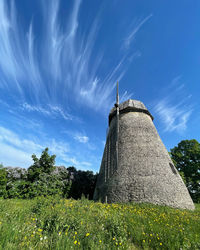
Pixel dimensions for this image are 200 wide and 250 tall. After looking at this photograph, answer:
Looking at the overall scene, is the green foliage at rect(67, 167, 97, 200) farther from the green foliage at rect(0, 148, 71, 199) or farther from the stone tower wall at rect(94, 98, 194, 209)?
the stone tower wall at rect(94, 98, 194, 209)

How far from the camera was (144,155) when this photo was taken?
40.8ft

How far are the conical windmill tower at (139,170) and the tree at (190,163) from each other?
1139 cm

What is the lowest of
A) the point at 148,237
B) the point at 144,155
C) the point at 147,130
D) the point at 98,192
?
the point at 148,237

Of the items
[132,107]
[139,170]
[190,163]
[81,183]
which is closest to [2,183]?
[81,183]

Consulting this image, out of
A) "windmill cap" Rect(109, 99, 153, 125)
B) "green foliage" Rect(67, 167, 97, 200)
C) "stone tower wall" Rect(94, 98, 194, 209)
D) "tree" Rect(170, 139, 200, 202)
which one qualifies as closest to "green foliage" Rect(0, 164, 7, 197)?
"green foliage" Rect(67, 167, 97, 200)

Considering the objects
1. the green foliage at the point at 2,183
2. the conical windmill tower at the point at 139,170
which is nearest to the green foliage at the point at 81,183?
the conical windmill tower at the point at 139,170

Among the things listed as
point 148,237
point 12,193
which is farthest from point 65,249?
point 12,193

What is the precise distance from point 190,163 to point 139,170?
662 inches

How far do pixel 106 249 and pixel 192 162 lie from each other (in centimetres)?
2578

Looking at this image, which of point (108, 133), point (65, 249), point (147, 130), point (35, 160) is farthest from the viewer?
point (108, 133)

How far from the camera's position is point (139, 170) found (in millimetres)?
11602

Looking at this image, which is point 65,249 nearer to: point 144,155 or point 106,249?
point 106,249

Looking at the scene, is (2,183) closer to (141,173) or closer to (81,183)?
(81,183)

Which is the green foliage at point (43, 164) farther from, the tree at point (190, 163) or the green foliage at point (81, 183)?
the tree at point (190, 163)
